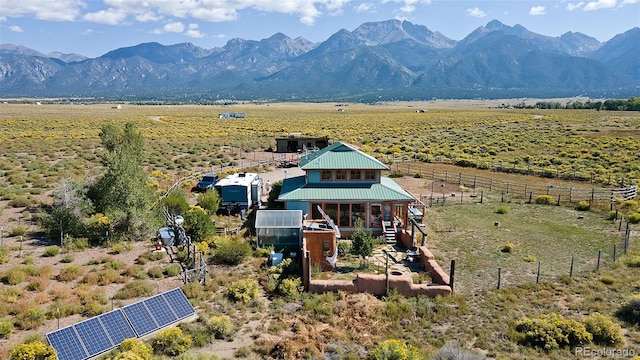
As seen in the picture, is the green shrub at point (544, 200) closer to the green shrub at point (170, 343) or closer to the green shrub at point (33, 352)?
the green shrub at point (170, 343)

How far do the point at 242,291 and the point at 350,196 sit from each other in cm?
891

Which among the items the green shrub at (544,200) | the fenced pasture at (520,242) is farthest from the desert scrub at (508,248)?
the green shrub at (544,200)

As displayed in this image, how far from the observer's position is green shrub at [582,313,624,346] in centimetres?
1251

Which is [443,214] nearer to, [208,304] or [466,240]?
[466,240]

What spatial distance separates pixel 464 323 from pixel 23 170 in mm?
39905

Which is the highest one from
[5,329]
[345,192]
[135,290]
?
[345,192]

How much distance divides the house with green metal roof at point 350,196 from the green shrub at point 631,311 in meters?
10.1

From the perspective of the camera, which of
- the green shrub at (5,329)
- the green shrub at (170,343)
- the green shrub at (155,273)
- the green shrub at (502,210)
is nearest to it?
the green shrub at (170,343)

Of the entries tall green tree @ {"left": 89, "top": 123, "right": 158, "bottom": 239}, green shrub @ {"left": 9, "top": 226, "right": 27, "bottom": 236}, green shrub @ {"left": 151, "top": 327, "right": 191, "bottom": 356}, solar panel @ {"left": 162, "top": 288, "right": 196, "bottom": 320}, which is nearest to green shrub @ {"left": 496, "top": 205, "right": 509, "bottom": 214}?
solar panel @ {"left": 162, "top": 288, "right": 196, "bottom": 320}

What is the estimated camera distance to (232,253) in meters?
18.6

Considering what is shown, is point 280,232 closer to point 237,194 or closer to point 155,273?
point 155,273

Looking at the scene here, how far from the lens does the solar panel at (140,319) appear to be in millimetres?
12734

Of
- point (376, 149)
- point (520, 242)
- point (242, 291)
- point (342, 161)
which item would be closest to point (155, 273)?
point (242, 291)

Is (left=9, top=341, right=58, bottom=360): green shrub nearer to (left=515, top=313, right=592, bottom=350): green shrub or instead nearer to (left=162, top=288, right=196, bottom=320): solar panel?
(left=162, top=288, right=196, bottom=320): solar panel
